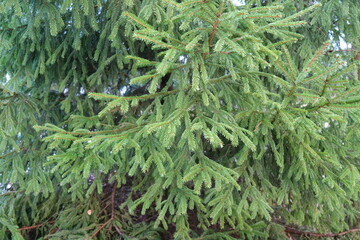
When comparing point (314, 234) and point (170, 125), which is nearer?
point (170, 125)

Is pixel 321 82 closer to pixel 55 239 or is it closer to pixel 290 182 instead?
pixel 290 182

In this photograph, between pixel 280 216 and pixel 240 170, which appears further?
pixel 280 216

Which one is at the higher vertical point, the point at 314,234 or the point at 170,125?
the point at 170,125

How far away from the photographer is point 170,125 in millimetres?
2266

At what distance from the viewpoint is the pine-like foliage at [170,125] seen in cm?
244

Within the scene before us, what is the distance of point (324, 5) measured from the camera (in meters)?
3.48

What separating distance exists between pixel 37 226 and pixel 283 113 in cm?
307

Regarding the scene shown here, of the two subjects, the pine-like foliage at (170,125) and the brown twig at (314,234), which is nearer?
the pine-like foliage at (170,125)

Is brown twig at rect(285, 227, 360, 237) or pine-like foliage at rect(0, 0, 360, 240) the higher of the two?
pine-like foliage at rect(0, 0, 360, 240)

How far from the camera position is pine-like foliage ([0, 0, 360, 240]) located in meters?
2.44


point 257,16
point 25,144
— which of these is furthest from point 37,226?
point 257,16

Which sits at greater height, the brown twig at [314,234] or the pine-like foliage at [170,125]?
the pine-like foliage at [170,125]

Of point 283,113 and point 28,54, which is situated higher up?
point 28,54

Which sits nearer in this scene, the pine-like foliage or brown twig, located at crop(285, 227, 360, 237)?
the pine-like foliage
